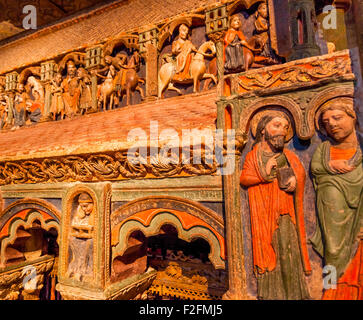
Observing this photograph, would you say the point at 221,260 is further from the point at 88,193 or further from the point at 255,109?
the point at 88,193

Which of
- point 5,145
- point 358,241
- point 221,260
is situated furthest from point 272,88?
point 5,145

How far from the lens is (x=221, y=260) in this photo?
2203 millimetres

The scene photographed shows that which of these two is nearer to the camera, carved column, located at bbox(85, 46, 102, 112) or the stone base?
the stone base

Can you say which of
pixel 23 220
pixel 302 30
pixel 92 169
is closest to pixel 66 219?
pixel 92 169

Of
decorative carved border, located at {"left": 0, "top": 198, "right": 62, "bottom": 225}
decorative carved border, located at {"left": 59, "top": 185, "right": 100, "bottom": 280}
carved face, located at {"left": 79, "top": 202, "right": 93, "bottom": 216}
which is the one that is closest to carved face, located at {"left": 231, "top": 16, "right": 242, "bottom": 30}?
decorative carved border, located at {"left": 59, "top": 185, "right": 100, "bottom": 280}

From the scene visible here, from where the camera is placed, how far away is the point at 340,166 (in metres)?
1.80

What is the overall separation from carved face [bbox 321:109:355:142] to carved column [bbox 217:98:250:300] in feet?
2.09

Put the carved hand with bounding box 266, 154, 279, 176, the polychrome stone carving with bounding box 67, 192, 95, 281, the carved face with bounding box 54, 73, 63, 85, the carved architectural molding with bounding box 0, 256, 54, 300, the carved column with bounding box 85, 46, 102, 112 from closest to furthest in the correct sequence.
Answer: the carved hand with bounding box 266, 154, 279, 176
the polychrome stone carving with bounding box 67, 192, 95, 281
the carved architectural molding with bounding box 0, 256, 54, 300
the carved column with bounding box 85, 46, 102, 112
the carved face with bounding box 54, 73, 63, 85

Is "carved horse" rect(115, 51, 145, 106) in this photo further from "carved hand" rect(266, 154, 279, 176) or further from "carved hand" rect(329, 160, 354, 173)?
"carved hand" rect(329, 160, 354, 173)

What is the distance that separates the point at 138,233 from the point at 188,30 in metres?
2.85

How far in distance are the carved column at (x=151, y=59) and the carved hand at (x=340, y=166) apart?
260 centimetres

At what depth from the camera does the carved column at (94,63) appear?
420 cm

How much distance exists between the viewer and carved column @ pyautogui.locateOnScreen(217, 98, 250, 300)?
6.61 ft

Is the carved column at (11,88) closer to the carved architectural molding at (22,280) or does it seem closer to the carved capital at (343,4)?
the carved architectural molding at (22,280)
